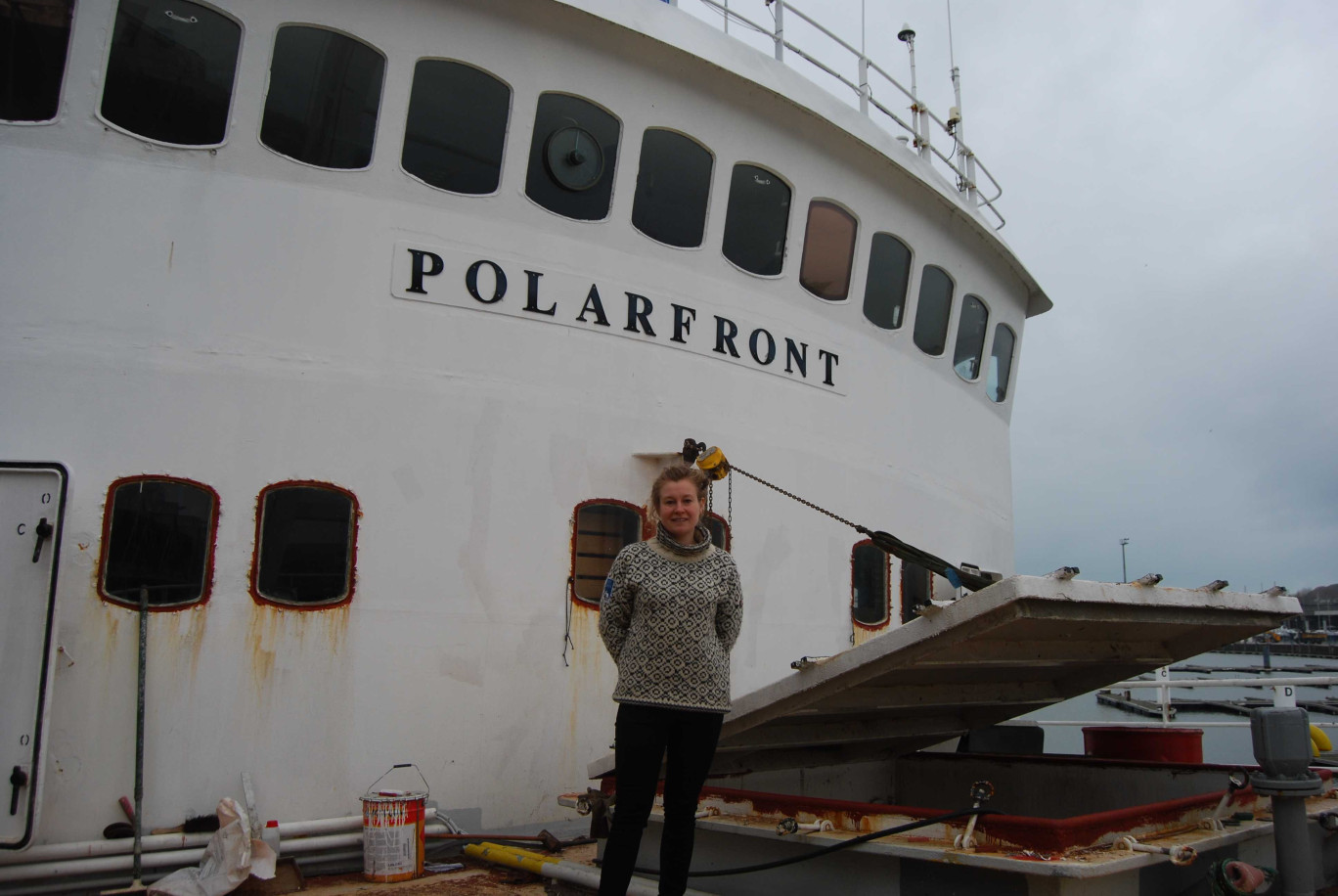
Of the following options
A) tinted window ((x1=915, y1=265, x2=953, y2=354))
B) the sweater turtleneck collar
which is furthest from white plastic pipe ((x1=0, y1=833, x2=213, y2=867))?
tinted window ((x1=915, y1=265, x2=953, y2=354))

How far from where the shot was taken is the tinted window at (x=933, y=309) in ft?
30.2

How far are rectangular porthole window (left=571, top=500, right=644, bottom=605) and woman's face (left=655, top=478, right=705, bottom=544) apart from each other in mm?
2707

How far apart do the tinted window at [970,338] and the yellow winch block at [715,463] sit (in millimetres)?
3738

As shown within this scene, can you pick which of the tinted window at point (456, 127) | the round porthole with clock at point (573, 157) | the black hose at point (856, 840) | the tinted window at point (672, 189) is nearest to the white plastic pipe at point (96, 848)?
the black hose at point (856, 840)

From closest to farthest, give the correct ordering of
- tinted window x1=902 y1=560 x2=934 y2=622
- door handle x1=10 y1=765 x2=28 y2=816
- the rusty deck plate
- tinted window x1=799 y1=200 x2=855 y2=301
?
1. the rusty deck plate
2. door handle x1=10 y1=765 x2=28 y2=816
3. tinted window x1=799 y1=200 x2=855 y2=301
4. tinted window x1=902 y1=560 x2=934 y2=622

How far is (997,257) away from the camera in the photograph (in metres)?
10.2

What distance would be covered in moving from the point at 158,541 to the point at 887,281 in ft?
19.7

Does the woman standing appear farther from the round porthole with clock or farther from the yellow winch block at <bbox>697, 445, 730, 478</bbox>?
the round porthole with clock

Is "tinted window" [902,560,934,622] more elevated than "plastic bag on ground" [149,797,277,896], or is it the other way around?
"tinted window" [902,560,934,622]

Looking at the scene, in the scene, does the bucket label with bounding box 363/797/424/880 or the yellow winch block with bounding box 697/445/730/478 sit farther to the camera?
the yellow winch block with bounding box 697/445/730/478

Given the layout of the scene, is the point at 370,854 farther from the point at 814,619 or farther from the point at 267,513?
the point at 814,619

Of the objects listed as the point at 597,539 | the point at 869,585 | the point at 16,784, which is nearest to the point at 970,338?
the point at 869,585

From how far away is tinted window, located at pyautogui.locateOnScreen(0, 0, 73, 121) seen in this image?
5.83 m

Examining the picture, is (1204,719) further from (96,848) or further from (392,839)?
(96,848)
